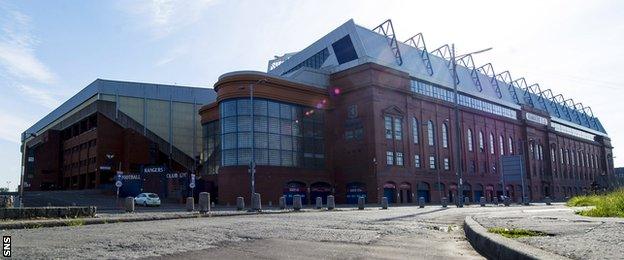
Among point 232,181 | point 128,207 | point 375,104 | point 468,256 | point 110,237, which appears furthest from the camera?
point 375,104

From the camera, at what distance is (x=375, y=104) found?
55.8 metres

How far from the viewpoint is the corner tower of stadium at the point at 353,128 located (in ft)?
174

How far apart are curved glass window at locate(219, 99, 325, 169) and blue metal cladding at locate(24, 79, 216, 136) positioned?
29.4 meters

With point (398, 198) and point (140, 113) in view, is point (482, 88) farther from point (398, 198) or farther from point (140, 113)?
point (140, 113)

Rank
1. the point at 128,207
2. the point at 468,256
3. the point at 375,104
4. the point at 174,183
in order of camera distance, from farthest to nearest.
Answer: the point at 174,183
the point at 375,104
the point at 128,207
the point at 468,256

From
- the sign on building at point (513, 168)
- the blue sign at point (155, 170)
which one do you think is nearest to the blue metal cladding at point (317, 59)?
the blue sign at point (155, 170)

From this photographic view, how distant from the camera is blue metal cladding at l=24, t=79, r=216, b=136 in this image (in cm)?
7725

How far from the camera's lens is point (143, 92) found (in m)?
79.6

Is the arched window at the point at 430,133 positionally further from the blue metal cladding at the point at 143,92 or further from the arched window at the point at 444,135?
the blue metal cladding at the point at 143,92

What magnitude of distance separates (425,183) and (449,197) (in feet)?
16.8

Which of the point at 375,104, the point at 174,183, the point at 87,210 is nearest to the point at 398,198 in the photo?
the point at 375,104

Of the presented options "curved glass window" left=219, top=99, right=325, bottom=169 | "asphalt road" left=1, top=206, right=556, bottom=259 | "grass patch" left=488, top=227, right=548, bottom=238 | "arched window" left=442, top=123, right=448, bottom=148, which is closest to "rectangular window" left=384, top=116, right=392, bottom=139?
"curved glass window" left=219, top=99, right=325, bottom=169

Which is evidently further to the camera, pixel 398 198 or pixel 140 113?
pixel 140 113

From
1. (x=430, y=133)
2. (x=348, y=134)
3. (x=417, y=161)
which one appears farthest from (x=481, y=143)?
(x=348, y=134)
